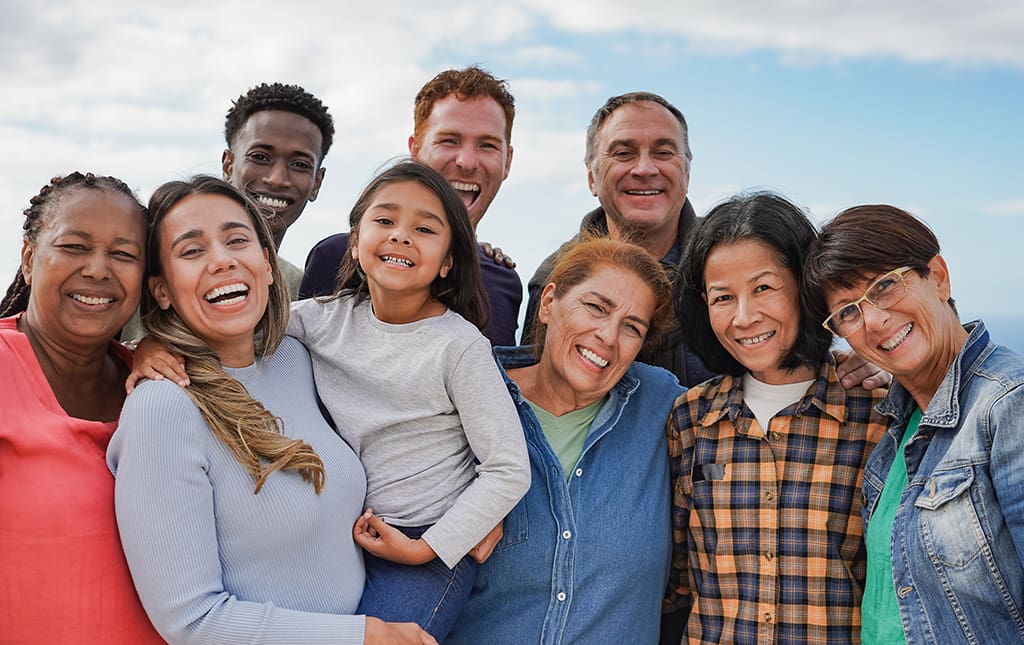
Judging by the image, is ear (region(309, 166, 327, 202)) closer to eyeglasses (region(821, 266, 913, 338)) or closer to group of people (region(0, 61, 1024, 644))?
group of people (region(0, 61, 1024, 644))

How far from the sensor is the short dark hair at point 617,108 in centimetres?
524

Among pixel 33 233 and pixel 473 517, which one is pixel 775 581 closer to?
pixel 473 517

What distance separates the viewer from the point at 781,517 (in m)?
3.00

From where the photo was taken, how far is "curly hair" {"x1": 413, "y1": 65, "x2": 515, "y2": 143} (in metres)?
4.84

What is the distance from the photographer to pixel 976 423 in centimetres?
254

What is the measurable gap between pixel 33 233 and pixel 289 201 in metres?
2.50

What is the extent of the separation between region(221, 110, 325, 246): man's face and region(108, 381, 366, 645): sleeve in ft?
9.75

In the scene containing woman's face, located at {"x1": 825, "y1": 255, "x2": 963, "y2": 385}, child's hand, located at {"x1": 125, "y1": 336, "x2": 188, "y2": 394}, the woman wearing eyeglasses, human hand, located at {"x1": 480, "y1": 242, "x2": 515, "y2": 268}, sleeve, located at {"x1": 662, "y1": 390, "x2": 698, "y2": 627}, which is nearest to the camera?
the woman wearing eyeglasses

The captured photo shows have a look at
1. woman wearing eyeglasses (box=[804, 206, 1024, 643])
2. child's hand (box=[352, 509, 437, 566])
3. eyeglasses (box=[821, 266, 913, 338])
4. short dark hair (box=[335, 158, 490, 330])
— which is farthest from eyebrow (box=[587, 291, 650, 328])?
child's hand (box=[352, 509, 437, 566])

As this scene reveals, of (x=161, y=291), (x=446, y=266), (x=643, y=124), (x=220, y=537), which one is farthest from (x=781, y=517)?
(x=643, y=124)

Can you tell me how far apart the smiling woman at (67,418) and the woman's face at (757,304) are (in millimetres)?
2076

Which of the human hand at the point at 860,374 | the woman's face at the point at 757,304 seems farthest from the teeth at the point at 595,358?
the human hand at the point at 860,374

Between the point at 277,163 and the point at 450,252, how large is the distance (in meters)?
2.34

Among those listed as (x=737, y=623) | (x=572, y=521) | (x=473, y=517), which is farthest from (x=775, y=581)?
(x=473, y=517)
